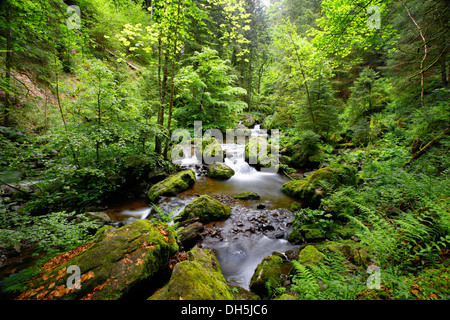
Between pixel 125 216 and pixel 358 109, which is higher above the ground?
pixel 358 109

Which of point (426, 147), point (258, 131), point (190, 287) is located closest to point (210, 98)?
point (258, 131)

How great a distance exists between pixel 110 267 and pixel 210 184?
22.6 ft

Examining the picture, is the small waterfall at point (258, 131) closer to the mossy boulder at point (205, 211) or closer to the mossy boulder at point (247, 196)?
the mossy boulder at point (247, 196)

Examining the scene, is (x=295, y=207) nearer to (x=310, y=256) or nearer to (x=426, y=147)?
(x=310, y=256)

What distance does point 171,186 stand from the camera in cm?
756

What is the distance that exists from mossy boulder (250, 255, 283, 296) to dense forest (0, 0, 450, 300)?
0.11 ft

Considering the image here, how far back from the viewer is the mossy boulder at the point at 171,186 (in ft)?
23.8

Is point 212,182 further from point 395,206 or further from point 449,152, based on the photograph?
point 449,152

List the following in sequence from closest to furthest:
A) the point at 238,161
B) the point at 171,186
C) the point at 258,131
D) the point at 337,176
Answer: the point at 337,176 → the point at 171,186 → the point at 238,161 → the point at 258,131

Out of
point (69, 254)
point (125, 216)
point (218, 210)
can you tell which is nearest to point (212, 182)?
point (218, 210)

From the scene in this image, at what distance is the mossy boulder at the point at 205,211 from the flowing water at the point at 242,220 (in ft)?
0.80

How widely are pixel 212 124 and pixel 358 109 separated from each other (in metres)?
10.7

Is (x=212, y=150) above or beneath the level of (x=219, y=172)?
above

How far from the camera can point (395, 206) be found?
4.04 metres
